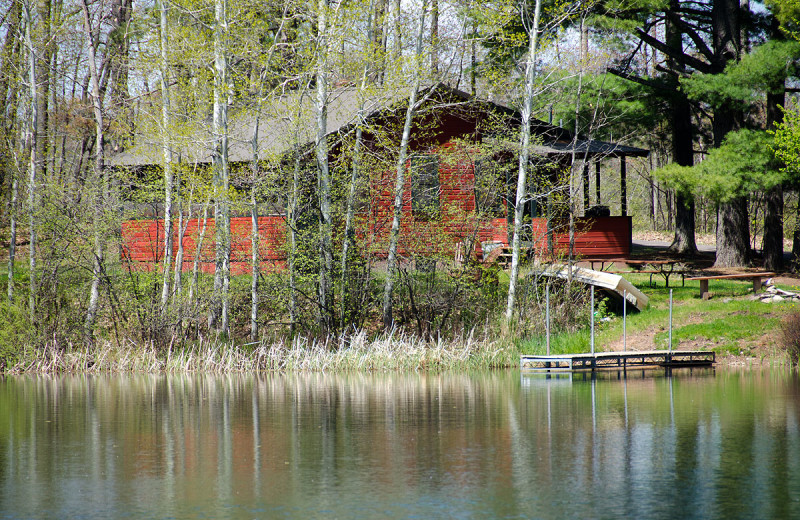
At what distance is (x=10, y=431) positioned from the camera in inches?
536

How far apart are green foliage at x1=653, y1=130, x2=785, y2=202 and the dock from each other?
6628 millimetres

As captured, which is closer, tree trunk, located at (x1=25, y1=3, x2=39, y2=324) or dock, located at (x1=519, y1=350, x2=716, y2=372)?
dock, located at (x1=519, y1=350, x2=716, y2=372)

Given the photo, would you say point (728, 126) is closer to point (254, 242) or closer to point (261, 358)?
point (254, 242)

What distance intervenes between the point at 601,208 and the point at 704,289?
729 centimetres

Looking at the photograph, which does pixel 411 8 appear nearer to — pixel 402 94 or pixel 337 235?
pixel 402 94

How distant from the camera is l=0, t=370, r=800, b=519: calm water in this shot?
344 inches

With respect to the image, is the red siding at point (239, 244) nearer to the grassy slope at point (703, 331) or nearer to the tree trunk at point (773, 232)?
the grassy slope at point (703, 331)

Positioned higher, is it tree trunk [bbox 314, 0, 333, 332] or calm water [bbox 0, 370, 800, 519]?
tree trunk [bbox 314, 0, 333, 332]

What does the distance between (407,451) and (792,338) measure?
12790 millimetres

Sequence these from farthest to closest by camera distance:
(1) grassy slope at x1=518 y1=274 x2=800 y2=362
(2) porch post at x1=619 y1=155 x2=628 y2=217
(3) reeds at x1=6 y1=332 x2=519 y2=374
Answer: (2) porch post at x1=619 y1=155 x2=628 y2=217
(3) reeds at x1=6 y1=332 x2=519 y2=374
(1) grassy slope at x1=518 y1=274 x2=800 y2=362

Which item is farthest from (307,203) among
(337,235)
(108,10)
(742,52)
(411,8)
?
(742,52)

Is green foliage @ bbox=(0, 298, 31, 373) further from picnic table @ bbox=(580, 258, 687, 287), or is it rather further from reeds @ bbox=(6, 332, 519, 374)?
picnic table @ bbox=(580, 258, 687, 287)

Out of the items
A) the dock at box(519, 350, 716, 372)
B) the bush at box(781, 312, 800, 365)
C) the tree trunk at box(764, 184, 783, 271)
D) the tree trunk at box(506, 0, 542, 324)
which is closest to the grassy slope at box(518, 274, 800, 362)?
the bush at box(781, 312, 800, 365)

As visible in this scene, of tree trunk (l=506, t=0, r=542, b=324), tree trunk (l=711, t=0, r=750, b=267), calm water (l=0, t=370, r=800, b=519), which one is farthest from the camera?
tree trunk (l=711, t=0, r=750, b=267)
